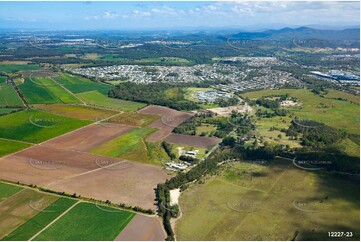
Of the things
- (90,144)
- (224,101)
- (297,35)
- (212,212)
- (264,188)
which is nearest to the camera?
(212,212)

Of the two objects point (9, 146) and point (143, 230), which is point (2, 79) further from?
point (143, 230)

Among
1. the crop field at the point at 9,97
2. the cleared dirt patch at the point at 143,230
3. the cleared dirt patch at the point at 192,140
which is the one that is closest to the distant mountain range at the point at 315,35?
the cleared dirt patch at the point at 192,140

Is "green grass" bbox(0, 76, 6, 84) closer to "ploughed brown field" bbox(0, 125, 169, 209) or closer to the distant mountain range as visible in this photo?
"ploughed brown field" bbox(0, 125, 169, 209)

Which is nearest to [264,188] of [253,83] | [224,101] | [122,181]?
[122,181]

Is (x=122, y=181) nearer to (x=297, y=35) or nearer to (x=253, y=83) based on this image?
(x=253, y=83)

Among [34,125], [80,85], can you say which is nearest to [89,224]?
[34,125]

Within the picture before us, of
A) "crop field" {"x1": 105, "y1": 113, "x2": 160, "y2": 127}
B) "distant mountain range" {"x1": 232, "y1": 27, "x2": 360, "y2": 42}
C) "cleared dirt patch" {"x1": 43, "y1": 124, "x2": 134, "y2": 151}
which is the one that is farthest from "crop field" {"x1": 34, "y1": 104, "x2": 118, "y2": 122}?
"distant mountain range" {"x1": 232, "y1": 27, "x2": 360, "y2": 42}
